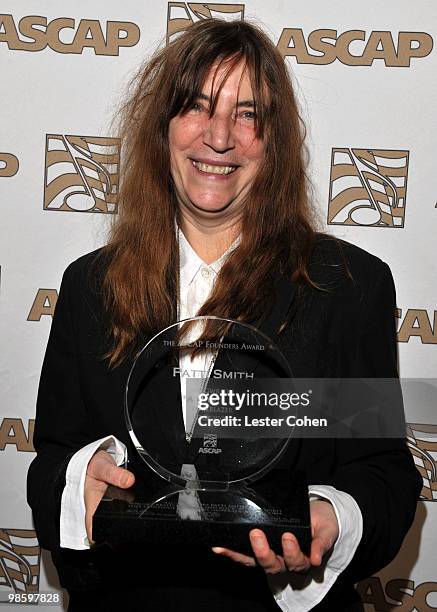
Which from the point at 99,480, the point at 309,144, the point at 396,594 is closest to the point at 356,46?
the point at 309,144

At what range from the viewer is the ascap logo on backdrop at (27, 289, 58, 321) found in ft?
4.97

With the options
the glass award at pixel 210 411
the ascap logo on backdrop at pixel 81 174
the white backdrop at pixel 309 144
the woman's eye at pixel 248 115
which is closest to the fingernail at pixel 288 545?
the glass award at pixel 210 411

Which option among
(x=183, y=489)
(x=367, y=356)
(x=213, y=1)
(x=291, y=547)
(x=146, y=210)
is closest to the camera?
(x=291, y=547)

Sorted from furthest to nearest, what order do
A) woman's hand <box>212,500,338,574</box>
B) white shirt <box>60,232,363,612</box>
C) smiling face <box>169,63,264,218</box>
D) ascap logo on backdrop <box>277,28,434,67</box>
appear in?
ascap logo on backdrop <box>277,28,434,67</box>, smiling face <box>169,63,264,218</box>, white shirt <box>60,232,363,612</box>, woman's hand <box>212,500,338,574</box>

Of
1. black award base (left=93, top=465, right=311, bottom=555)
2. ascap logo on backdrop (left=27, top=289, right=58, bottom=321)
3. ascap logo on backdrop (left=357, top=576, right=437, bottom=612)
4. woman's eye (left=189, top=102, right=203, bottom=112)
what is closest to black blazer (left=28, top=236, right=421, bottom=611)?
black award base (left=93, top=465, right=311, bottom=555)

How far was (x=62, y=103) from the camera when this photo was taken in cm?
146

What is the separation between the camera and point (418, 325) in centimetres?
148

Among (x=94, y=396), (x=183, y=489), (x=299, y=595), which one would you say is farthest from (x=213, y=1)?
(x=299, y=595)

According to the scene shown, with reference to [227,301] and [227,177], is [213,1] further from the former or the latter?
[227,301]

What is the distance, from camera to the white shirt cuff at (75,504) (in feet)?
3.18

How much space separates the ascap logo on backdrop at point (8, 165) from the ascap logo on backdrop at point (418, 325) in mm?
748

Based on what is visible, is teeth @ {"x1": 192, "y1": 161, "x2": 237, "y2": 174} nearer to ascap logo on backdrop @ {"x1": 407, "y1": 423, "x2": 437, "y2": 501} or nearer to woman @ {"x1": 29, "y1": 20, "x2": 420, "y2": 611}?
woman @ {"x1": 29, "y1": 20, "x2": 420, "y2": 611}

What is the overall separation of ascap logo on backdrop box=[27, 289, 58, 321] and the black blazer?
0.37 metres

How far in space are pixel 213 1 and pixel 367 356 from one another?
728 mm
